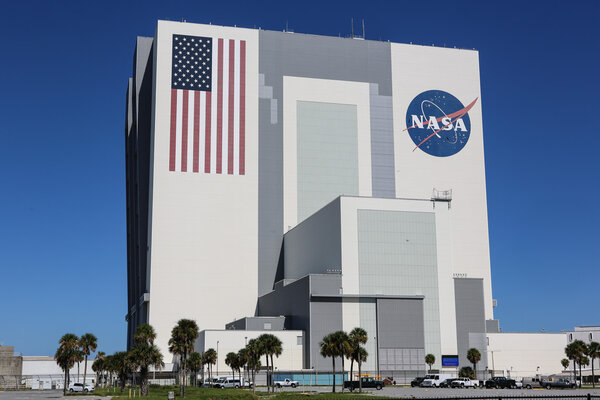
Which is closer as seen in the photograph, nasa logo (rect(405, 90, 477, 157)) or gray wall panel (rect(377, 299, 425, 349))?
gray wall panel (rect(377, 299, 425, 349))

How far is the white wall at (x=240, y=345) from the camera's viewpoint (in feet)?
317

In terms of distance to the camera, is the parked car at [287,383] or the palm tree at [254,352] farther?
the parked car at [287,383]

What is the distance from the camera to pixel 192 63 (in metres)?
115

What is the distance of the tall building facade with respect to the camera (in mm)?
98500

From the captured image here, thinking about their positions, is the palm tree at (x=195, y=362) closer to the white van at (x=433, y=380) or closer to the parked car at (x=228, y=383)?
the parked car at (x=228, y=383)

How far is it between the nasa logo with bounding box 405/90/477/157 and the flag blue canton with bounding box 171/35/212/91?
116 ft

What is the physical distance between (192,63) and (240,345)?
4627 cm

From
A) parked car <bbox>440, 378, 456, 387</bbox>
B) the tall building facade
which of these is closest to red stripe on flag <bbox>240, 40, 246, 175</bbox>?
the tall building facade

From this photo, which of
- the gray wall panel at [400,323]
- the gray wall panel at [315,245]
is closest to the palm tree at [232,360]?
the gray wall panel at [315,245]

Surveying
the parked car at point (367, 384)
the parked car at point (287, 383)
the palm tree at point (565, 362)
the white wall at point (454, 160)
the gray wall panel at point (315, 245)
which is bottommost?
the parked car at point (287, 383)

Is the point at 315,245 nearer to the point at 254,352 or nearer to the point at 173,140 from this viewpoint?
the point at 254,352

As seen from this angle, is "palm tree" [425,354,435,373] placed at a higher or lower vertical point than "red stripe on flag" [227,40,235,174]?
lower

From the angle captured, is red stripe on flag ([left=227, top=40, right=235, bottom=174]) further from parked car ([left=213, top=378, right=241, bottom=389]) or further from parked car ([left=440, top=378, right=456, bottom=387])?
parked car ([left=440, top=378, right=456, bottom=387])

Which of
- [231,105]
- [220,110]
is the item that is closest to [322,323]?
[220,110]
